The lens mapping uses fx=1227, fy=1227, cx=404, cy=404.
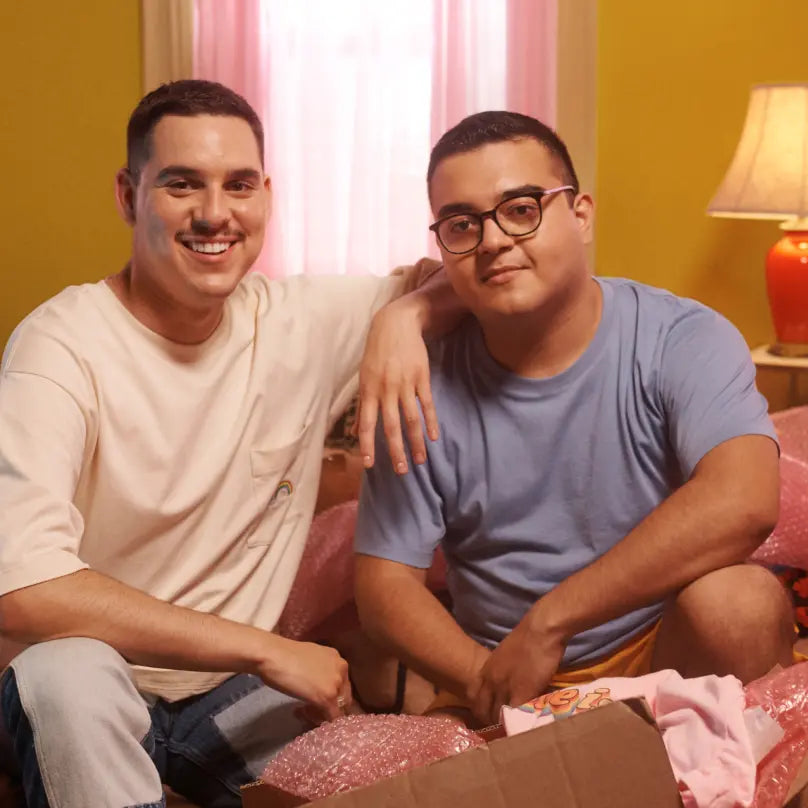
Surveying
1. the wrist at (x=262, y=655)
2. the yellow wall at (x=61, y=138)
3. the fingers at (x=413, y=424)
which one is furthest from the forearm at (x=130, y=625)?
the yellow wall at (x=61, y=138)

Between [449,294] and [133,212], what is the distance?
0.50 meters

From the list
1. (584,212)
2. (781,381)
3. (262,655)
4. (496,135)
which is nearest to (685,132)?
(781,381)

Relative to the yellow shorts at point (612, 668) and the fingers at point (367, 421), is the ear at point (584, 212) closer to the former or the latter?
the fingers at point (367, 421)

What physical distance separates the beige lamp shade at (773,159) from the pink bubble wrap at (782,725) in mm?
1628

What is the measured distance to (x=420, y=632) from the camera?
1697 mm

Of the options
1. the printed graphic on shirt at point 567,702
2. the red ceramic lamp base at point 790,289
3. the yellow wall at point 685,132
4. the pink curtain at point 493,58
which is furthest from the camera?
the pink curtain at point 493,58

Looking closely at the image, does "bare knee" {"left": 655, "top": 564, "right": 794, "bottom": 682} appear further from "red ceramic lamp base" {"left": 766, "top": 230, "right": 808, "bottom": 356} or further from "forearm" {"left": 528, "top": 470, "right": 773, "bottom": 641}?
"red ceramic lamp base" {"left": 766, "top": 230, "right": 808, "bottom": 356}

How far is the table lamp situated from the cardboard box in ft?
6.40

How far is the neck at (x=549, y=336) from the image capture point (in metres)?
1.73

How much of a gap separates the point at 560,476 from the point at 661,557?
0.72 ft

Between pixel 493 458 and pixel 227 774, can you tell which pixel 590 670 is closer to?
pixel 493 458

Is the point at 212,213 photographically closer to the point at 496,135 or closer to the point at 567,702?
the point at 496,135

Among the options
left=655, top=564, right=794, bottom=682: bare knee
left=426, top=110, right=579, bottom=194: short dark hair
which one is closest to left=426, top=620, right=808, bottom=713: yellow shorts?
left=655, top=564, right=794, bottom=682: bare knee

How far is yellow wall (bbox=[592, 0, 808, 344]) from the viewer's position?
3.26 meters
